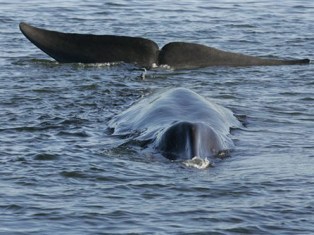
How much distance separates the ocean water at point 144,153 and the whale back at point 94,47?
18 centimetres

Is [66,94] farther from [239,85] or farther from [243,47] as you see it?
Result: [243,47]

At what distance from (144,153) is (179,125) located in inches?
20.4

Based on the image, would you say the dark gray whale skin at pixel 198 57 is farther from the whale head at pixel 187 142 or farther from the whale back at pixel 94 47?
the whale head at pixel 187 142

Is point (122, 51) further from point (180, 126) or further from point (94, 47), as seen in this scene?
point (180, 126)

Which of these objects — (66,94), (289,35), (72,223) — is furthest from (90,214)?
(289,35)

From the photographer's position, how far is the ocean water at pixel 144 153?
8.80 meters

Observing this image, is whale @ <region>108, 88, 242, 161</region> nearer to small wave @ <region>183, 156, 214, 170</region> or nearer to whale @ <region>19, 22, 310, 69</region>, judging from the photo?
small wave @ <region>183, 156, 214, 170</region>

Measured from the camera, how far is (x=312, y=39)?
19578 mm

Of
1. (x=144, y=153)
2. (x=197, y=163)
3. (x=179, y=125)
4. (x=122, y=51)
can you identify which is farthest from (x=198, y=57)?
(x=197, y=163)

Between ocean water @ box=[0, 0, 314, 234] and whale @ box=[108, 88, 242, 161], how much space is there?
0.50 feet

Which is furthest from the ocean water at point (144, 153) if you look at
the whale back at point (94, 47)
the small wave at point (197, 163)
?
the whale back at point (94, 47)

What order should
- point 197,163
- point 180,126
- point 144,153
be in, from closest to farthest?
point 197,163 → point 180,126 → point 144,153

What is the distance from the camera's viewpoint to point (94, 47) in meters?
15.3

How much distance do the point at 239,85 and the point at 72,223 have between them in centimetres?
677
